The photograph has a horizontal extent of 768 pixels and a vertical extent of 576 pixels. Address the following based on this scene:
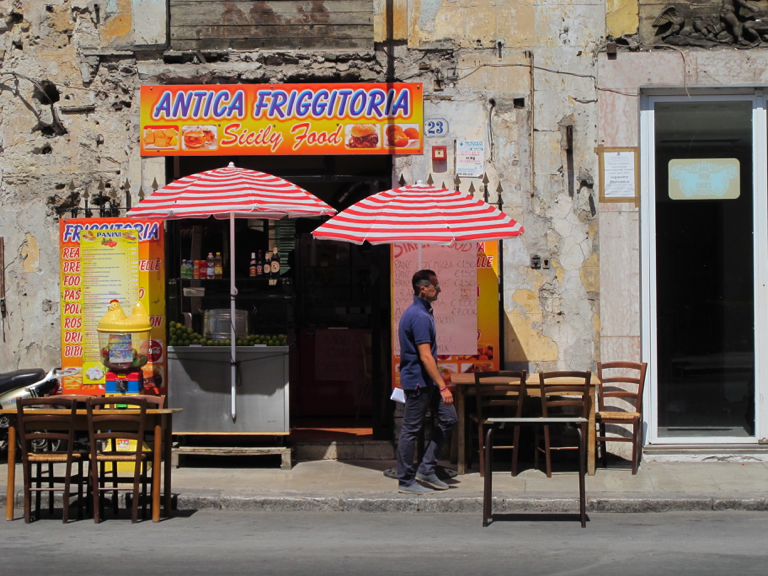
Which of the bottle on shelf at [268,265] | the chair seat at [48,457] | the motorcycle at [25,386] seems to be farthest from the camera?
the bottle on shelf at [268,265]

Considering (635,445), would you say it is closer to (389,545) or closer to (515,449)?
(515,449)

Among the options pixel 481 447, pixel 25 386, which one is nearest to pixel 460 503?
pixel 481 447

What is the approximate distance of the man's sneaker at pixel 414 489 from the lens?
753 cm

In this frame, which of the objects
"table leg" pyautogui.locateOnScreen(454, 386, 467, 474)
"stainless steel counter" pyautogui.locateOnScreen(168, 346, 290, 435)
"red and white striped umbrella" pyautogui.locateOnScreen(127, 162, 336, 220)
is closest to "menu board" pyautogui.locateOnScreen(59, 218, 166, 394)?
"stainless steel counter" pyautogui.locateOnScreen(168, 346, 290, 435)

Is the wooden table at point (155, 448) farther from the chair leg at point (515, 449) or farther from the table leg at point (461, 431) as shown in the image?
the chair leg at point (515, 449)

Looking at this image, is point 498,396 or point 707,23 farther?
point 707,23

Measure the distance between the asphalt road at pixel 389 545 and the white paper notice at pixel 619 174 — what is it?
11.3 ft

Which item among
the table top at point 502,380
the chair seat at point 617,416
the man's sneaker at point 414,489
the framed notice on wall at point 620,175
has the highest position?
the framed notice on wall at point 620,175

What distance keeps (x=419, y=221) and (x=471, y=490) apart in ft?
8.09

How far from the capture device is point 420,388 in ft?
24.7

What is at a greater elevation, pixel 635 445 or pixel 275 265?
pixel 275 265

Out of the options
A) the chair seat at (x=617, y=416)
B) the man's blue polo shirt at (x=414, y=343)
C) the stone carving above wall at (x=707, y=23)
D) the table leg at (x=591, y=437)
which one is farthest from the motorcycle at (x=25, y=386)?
the stone carving above wall at (x=707, y=23)

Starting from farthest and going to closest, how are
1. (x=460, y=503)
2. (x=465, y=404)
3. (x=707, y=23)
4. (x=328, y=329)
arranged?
(x=328, y=329) → (x=707, y=23) → (x=465, y=404) → (x=460, y=503)

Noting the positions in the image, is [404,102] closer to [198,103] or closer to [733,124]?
[198,103]
